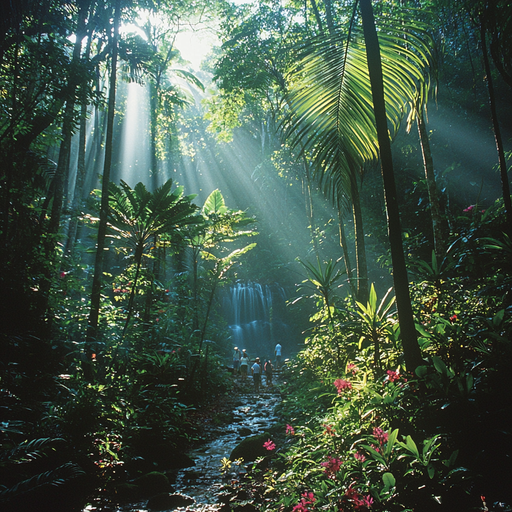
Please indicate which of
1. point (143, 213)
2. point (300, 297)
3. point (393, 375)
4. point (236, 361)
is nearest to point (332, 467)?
point (393, 375)

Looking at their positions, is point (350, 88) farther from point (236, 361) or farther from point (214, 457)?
point (236, 361)

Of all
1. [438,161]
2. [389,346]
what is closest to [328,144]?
[389,346]

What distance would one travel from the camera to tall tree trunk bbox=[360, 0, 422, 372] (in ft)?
7.36

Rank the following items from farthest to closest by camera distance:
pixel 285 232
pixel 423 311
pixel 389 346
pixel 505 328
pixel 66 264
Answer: pixel 285 232
pixel 66 264
pixel 423 311
pixel 389 346
pixel 505 328

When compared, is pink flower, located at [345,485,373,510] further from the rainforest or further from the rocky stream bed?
the rocky stream bed

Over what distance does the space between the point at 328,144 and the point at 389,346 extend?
2621mm

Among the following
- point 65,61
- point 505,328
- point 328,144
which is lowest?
point 505,328

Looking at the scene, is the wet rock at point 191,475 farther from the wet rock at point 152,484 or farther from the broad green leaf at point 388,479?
the broad green leaf at point 388,479

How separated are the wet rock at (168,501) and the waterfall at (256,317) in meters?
14.2

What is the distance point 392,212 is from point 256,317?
17315 mm

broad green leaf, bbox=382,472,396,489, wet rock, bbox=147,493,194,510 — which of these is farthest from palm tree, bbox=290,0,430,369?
wet rock, bbox=147,493,194,510

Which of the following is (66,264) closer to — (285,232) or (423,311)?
(423,311)

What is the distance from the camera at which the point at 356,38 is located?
2.74m

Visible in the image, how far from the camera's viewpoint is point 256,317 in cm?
1908
